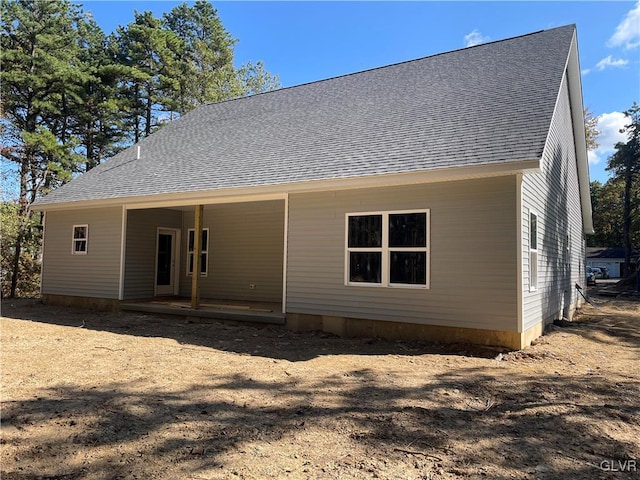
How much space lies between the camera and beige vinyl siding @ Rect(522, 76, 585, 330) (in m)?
7.42

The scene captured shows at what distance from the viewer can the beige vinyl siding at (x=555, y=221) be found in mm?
7418

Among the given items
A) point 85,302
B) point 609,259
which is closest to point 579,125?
point 85,302

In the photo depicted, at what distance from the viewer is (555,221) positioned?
10250mm

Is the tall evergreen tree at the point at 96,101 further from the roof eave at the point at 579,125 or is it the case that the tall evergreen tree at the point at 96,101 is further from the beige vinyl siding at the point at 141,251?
the roof eave at the point at 579,125

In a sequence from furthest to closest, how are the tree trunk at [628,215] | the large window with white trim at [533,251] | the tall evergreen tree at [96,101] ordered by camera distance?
the tree trunk at [628,215] < the tall evergreen tree at [96,101] < the large window with white trim at [533,251]

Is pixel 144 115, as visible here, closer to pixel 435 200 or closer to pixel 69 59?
pixel 69 59

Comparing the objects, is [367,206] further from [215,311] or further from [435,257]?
[215,311]

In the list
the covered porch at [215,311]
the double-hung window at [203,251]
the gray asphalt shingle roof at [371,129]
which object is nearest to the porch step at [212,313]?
the covered porch at [215,311]

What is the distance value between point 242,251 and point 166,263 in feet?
8.05

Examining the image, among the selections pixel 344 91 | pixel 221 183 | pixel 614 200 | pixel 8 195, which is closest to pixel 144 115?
pixel 8 195

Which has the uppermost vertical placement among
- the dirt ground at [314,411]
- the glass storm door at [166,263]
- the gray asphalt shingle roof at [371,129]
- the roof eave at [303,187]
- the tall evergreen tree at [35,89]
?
the tall evergreen tree at [35,89]

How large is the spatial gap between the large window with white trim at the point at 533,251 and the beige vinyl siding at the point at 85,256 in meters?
9.63

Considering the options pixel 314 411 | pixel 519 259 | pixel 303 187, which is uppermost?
pixel 303 187

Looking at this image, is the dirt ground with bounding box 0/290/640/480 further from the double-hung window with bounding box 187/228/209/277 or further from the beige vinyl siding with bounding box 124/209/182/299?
the double-hung window with bounding box 187/228/209/277
